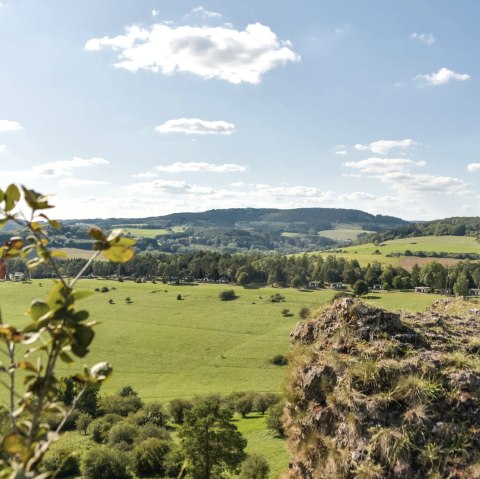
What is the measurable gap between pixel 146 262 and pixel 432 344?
165708 millimetres

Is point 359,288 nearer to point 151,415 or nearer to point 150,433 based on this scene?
point 151,415

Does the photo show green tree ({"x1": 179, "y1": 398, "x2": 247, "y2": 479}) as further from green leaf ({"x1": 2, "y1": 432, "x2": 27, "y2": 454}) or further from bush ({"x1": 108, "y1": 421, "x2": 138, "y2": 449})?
green leaf ({"x1": 2, "y1": 432, "x2": 27, "y2": 454})

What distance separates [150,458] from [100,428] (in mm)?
14492

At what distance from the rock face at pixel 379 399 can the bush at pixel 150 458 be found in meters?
33.9

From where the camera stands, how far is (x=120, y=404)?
5875 centimetres

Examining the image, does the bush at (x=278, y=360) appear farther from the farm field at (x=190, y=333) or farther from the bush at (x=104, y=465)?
the bush at (x=104, y=465)

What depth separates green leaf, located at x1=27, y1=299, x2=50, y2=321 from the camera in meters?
2.13

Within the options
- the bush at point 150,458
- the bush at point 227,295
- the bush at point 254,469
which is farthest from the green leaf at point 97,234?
the bush at point 227,295

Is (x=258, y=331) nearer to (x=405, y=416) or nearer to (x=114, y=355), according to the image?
(x=114, y=355)

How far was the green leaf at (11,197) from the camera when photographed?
2.35 meters

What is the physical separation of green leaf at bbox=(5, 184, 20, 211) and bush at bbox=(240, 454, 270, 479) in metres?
33.4

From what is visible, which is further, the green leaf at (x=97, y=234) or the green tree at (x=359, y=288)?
the green tree at (x=359, y=288)

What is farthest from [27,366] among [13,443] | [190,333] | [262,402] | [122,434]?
[190,333]

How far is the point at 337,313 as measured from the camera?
1089cm
